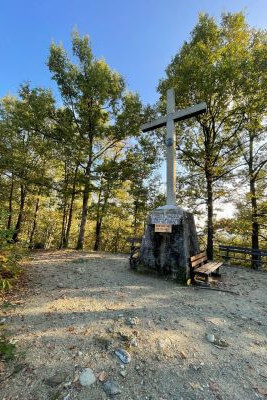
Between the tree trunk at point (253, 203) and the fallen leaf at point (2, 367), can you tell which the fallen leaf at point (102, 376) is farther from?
the tree trunk at point (253, 203)

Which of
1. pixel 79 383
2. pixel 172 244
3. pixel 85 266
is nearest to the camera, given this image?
pixel 79 383

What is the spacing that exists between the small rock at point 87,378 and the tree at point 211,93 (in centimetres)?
945

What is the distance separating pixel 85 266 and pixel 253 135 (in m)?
11.0

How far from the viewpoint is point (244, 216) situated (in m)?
11.5

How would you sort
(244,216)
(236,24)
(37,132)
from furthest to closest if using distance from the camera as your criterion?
(37,132) < (244,216) < (236,24)

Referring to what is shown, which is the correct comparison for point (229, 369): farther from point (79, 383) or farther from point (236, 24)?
point (236, 24)

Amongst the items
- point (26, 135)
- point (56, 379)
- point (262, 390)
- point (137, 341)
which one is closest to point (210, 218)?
point (137, 341)

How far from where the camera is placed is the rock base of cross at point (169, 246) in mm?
6582

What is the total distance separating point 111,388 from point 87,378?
0.33 metres

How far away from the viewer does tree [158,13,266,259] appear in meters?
9.55

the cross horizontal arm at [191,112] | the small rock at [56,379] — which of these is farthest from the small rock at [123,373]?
the cross horizontal arm at [191,112]

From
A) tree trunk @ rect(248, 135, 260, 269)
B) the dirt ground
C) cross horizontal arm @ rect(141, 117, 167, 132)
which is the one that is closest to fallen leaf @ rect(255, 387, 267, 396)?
the dirt ground

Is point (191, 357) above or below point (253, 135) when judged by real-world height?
below

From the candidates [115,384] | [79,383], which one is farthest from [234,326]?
[79,383]
